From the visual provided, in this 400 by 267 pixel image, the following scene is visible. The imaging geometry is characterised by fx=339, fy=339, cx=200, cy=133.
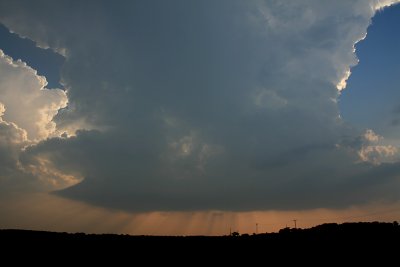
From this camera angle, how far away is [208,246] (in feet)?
92.2

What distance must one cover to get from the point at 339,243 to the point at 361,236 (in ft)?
11.8

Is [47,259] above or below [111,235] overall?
below

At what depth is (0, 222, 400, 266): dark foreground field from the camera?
2405 centimetres

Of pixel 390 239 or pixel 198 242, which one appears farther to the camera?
pixel 390 239

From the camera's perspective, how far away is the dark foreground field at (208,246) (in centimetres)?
2405

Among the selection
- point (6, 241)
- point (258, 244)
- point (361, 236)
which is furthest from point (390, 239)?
point (6, 241)

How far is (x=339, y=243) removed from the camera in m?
30.1

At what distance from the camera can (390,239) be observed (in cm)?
3156

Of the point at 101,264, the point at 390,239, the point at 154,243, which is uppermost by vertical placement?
the point at 390,239

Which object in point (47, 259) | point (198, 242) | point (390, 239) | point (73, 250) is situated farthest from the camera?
point (390, 239)

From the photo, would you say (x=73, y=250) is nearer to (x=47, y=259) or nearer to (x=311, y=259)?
(x=47, y=259)

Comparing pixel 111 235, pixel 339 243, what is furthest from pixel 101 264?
pixel 339 243

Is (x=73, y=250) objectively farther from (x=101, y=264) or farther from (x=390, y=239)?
(x=390, y=239)

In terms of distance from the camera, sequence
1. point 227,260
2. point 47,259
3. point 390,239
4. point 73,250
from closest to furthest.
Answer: point 47,259 → point 73,250 → point 227,260 → point 390,239
